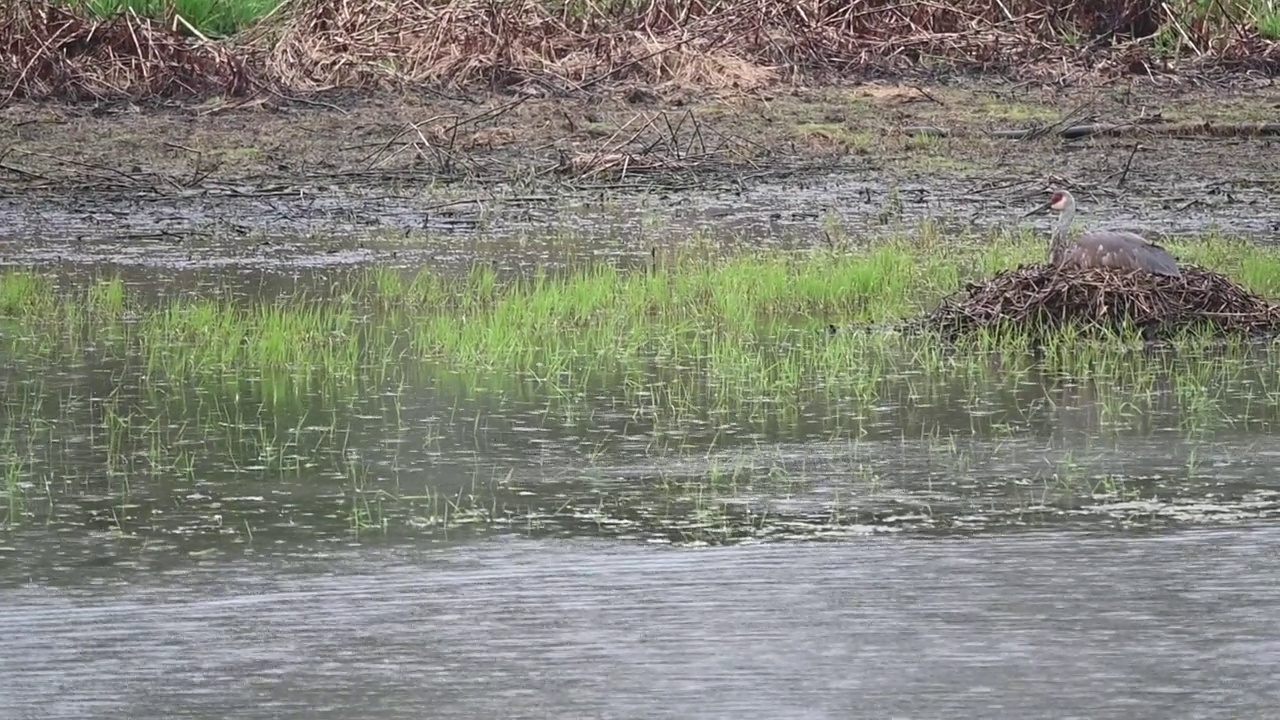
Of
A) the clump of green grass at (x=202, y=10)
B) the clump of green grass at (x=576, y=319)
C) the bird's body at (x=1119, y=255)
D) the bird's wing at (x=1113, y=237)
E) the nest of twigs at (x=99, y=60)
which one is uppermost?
the clump of green grass at (x=202, y=10)

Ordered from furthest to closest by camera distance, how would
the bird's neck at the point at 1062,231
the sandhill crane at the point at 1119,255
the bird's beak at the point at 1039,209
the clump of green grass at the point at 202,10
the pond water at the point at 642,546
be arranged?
the clump of green grass at the point at 202,10, the bird's beak at the point at 1039,209, the bird's neck at the point at 1062,231, the sandhill crane at the point at 1119,255, the pond water at the point at 642,546

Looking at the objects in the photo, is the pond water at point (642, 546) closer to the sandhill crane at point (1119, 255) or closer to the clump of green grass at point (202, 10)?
the sandhill crane at point (1119, 255)

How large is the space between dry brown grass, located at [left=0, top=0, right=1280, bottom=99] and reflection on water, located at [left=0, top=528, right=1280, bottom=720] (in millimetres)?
10568

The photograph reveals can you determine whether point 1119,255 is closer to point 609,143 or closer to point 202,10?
point 609,143

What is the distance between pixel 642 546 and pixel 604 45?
443 inches

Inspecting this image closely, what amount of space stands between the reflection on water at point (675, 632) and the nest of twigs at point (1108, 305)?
9.30ft

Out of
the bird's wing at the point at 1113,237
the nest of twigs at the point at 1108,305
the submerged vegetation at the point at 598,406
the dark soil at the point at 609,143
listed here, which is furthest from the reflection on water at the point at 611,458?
the dark soil at the point at 609,143

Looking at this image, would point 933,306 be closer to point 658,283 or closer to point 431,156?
point 658,283

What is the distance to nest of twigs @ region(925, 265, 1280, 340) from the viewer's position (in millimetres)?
8719

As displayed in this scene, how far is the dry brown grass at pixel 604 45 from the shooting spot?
15.9 m

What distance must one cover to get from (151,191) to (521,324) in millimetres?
4591

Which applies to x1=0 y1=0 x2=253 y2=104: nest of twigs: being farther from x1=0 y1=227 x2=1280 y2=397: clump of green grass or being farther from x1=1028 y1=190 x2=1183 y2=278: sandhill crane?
x1=1028 y1=190 x2=1183 y2=278: sandhill crane

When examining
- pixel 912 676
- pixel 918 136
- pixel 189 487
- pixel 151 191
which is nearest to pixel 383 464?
pixel 189 487

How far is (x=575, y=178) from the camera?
1369 cm
